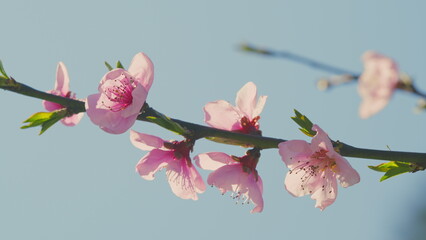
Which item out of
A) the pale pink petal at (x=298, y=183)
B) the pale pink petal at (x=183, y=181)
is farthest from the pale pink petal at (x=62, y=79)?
the pale pink petal at (x=298, y=183)

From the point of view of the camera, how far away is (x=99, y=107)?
186cm

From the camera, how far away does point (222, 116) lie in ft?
6.73

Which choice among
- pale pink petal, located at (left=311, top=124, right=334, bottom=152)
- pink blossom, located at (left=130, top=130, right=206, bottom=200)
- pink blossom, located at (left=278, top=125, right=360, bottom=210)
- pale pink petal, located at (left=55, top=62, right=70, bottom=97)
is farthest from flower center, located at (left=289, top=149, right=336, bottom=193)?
pale pink petal, located at (left=55, top=62, right=70, bottom=97)

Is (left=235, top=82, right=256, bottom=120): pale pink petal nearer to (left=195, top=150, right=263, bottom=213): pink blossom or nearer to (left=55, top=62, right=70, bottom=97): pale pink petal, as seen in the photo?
(left=195, top=150, right=263, bottom=213): pink blossom

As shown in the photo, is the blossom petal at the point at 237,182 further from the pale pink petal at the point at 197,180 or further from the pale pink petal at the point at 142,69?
the pale pink petal at the point at 142,69

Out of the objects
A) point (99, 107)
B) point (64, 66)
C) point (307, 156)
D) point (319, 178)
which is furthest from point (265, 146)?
point (64, 66)

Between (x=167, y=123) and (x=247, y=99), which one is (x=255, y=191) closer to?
(x=247, y=99)

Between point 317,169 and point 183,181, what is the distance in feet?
1.58

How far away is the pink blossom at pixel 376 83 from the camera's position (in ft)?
2.97

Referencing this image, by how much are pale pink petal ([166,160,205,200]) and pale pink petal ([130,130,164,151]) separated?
0.10m

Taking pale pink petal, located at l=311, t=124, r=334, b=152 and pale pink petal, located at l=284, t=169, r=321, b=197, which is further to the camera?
pale pink petal, located at l=284, t=169, r=321, b=197

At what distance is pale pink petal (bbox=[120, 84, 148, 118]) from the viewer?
5.92 feet

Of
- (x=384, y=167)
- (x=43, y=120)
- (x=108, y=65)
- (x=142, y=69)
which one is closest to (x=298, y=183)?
(x=384, y=167)

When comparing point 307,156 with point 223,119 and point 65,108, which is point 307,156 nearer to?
point 223,119
